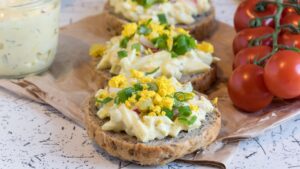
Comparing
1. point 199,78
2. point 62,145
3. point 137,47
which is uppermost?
point 137,47

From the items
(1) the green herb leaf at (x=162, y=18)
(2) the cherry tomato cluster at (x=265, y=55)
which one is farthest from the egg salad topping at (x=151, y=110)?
(1) the green herb leaf at (x=162, y=18)

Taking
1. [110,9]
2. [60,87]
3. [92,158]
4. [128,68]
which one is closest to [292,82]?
[128,68]

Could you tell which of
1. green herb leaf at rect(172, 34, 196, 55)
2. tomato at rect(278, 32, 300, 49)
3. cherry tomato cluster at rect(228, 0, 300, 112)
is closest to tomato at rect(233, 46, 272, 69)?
cherry tomato cluster at rect(228, 0, 300, 112)

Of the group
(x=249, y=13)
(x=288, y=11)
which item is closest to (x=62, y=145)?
(x=249, y=13)

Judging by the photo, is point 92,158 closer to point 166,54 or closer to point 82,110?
point 82,110

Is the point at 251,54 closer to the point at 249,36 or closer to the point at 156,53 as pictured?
the point at 249,36

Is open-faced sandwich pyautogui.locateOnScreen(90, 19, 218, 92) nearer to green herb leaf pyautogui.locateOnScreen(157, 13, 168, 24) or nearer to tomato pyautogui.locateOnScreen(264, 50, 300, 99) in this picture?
green herb leaf pyautogui.locateOnScreen(157, 13, 168, 24)
